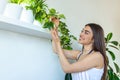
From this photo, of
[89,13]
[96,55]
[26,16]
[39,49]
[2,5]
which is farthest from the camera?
[89,13]

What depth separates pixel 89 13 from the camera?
9.42 feet

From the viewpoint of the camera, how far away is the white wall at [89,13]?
2482 millimetres

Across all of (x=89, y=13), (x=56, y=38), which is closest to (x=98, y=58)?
(x=56, y=38)

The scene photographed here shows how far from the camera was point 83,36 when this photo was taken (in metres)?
2.02

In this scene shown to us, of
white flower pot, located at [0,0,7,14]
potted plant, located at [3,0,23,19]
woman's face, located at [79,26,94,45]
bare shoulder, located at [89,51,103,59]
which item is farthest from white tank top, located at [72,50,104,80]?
white flower pot, located at [0,0,7,14]

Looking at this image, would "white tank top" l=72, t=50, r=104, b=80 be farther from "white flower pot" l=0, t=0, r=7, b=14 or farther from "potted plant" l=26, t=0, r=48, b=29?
"white flower pot" l=0, t=0, r=7, b=14

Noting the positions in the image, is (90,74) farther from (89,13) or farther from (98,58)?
(89,13)

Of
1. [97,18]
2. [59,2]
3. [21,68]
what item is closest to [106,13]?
[97,18]

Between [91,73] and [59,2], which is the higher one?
[59,2]

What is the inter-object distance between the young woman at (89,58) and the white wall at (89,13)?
0.46m

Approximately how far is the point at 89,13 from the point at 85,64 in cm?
113

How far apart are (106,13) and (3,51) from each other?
5.88 ft

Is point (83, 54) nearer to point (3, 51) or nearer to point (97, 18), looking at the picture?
point (3, 51)

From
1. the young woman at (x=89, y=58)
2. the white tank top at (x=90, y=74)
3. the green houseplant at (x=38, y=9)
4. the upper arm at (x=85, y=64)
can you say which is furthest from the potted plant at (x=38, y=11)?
the white tank top at (x=90, y=74)
